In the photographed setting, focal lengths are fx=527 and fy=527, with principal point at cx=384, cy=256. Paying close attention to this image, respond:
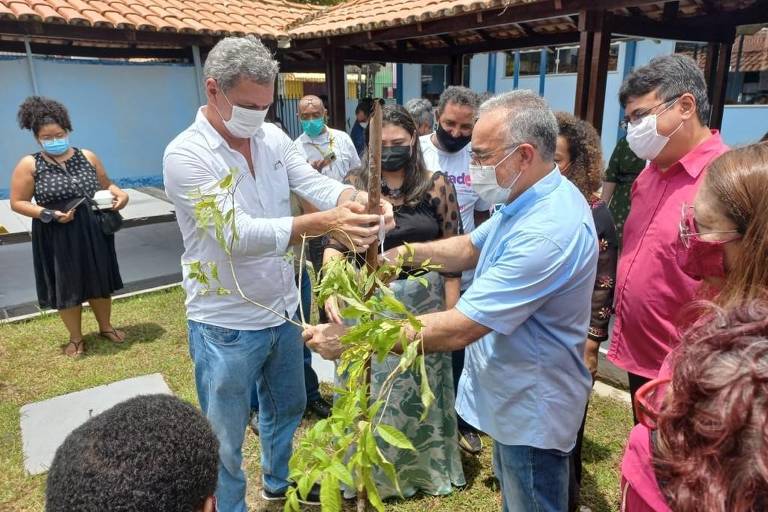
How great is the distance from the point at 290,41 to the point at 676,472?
8.47m

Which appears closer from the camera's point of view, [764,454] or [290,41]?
[764,454]

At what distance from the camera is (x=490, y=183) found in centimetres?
190

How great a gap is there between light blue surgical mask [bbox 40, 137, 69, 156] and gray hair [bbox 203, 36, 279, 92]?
2814 millimetres

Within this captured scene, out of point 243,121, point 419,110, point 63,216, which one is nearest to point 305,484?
point 243,121

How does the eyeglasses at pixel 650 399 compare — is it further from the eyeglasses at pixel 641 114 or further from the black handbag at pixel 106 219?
the black handbag at pixel 106 219

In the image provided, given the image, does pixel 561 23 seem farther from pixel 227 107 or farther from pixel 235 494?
pixel 235 494

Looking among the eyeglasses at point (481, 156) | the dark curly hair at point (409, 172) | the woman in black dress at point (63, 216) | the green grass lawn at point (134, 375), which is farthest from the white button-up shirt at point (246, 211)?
the woman in black dress at point (63, 216)

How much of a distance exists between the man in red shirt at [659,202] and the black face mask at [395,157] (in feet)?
3.43

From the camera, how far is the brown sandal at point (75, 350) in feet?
14.9

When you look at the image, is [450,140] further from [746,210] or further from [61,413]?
[61,413]

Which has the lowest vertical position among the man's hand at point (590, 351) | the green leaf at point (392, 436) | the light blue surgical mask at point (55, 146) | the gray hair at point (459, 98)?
the man's hand at point (590, 351)

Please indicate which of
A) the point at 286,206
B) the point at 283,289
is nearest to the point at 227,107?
the point at 286,206

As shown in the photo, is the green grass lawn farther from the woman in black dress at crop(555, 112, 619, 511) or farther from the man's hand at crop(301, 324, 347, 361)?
the man's hand at crop(301, 324, 347, 361)

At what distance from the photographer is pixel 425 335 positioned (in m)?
1.56
